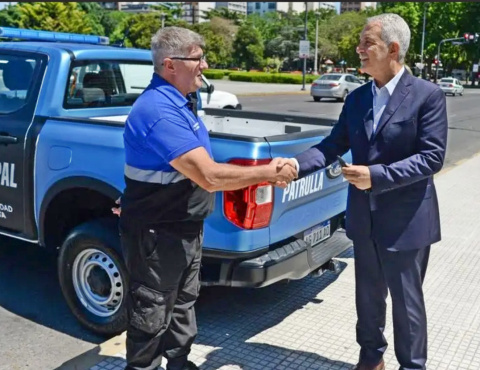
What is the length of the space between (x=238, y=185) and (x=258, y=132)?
239 cm

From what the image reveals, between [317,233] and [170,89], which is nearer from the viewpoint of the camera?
[170,89]

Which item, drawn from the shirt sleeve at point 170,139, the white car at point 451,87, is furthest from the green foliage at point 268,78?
the shirt sleeve at point 170,139

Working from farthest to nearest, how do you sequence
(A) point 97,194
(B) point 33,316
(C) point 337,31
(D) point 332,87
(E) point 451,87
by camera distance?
(C) point 337,31 < (E) point 451,87 < (D) point 332,87 < (B) point 33,316 < (A) point 97,194

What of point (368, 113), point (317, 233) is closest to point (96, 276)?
point (317, 233)

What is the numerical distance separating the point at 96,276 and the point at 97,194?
540mm

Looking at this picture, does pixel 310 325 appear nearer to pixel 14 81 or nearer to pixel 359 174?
pixel 359 174

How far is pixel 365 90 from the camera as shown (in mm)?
3070

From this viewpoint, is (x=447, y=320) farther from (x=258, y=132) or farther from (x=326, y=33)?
(x=326, y=33)

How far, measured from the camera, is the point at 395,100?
112 inches

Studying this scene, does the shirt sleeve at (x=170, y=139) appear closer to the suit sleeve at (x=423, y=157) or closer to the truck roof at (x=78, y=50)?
the suit sleeve at (x=423, y=157)

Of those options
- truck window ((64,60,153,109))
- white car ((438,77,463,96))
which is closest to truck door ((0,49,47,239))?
truck window ((64,60,153,109))

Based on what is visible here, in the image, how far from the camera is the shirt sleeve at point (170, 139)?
100 inches

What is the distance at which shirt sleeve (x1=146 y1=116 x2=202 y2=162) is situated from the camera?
2545mm

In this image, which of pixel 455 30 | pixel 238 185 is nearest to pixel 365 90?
pixel 238 185
